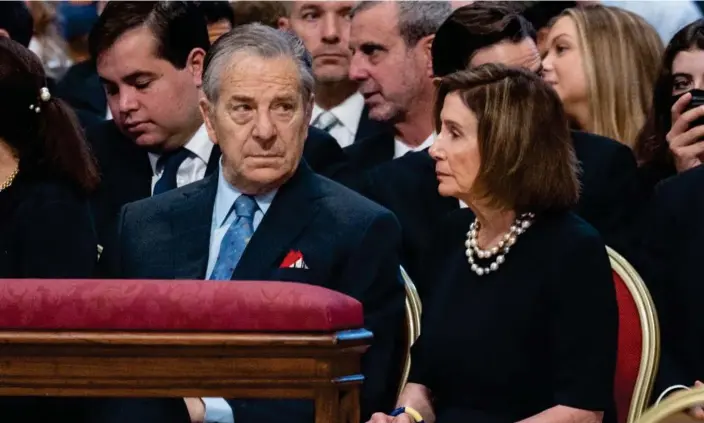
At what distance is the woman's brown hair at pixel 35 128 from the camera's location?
3117mm

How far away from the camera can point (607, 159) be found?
3363mm

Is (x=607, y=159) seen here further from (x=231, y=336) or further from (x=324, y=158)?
(x=231, y=336)

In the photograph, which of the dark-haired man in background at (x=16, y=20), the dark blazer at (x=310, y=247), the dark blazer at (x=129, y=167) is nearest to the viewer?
the dark blazer at (x=310, y=247)

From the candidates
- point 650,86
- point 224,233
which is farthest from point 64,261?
point 650,86

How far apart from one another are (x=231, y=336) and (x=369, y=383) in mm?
947

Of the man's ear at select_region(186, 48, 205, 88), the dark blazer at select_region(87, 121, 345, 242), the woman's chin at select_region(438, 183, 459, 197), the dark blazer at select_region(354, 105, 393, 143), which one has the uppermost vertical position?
the woman's chin at select_region(438, 183, 459, 197)

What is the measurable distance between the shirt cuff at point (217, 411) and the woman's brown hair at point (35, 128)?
0.84 m

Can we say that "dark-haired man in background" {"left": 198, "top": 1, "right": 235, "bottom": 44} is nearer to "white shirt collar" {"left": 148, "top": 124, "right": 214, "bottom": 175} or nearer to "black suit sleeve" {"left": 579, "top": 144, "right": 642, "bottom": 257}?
"white shirt collar" {"left": 148, "top": 124, "right": 214, "bottom": 175}

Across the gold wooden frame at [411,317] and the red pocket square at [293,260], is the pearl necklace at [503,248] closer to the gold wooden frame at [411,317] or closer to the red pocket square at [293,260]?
the gold wooden frame at [411,317]

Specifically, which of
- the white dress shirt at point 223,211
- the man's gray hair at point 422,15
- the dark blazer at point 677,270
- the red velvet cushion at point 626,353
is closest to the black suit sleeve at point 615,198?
the dark blazer at point 677,270

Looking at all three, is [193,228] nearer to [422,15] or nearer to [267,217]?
[267,217]

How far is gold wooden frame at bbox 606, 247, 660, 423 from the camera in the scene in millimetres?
2715

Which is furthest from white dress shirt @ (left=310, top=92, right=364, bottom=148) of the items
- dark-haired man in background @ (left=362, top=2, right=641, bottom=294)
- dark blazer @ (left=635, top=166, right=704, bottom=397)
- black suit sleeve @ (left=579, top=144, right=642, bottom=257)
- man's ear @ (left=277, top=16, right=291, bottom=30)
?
dark blazer @ (left=635, top=166, right=704, bottom=397)

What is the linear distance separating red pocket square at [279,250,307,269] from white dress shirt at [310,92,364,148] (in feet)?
5.90
